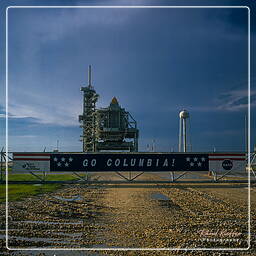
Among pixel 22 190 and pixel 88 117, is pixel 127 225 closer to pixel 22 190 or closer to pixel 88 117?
pixel 22 190

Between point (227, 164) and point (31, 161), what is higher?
point (31, 161)

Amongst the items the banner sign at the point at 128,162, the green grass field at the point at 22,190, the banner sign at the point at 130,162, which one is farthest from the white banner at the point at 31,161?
the green grass field at the point at 22,190

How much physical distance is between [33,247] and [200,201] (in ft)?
44.3

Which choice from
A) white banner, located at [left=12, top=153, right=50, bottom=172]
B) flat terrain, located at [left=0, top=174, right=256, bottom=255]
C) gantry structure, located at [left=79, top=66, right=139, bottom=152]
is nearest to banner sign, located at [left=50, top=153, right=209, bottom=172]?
white banner, located at [left=12, top=153, right=50, bottom=172]

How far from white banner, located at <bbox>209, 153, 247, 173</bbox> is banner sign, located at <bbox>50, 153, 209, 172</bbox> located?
1.90 ft

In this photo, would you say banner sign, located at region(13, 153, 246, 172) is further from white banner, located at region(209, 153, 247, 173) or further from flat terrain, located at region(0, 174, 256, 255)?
flat terrain, located at region(0, 174, 256, 255)

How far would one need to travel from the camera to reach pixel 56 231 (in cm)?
1177

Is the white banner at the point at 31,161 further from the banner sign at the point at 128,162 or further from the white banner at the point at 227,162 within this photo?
the white banner at the point at 227,162

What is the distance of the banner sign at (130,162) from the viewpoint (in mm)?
11008

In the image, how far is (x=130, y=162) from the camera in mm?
11047

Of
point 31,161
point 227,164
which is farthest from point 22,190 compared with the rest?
point 227,164

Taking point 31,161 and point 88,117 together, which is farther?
point 88,117

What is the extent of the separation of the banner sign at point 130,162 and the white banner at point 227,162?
1.90 ft

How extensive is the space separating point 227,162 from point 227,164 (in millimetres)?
96
